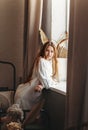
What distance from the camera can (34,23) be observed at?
3.12 meters

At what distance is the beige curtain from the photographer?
1.82 m

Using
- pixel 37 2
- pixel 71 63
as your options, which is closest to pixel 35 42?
pixel 37 2

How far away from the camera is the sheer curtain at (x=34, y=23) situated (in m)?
3.08

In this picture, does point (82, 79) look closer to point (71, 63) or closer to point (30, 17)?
point (71, 63)

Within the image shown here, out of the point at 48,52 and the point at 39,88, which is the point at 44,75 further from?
the point at 48,52

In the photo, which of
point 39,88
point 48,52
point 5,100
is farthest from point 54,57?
point 5,100

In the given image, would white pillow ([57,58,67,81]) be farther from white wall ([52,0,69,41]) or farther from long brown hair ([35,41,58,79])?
white wall ([52,0,69,41])

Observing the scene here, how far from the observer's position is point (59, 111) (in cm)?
244

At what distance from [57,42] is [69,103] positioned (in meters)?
1.28

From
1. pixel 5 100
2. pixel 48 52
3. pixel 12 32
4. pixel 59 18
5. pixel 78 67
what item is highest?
pixel 59 18

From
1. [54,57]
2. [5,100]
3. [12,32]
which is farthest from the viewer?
[12,32]

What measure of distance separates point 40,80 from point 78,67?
0.89m

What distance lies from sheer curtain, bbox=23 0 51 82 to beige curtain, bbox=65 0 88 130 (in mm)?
1124

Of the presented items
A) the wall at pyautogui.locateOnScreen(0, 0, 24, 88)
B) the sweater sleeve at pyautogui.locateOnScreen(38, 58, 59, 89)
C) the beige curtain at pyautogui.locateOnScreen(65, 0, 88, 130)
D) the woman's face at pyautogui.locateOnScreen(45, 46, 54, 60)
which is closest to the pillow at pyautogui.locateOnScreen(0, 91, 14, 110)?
the wall at pyautogui.locateOnScreen(0, 0, 24, 88)
